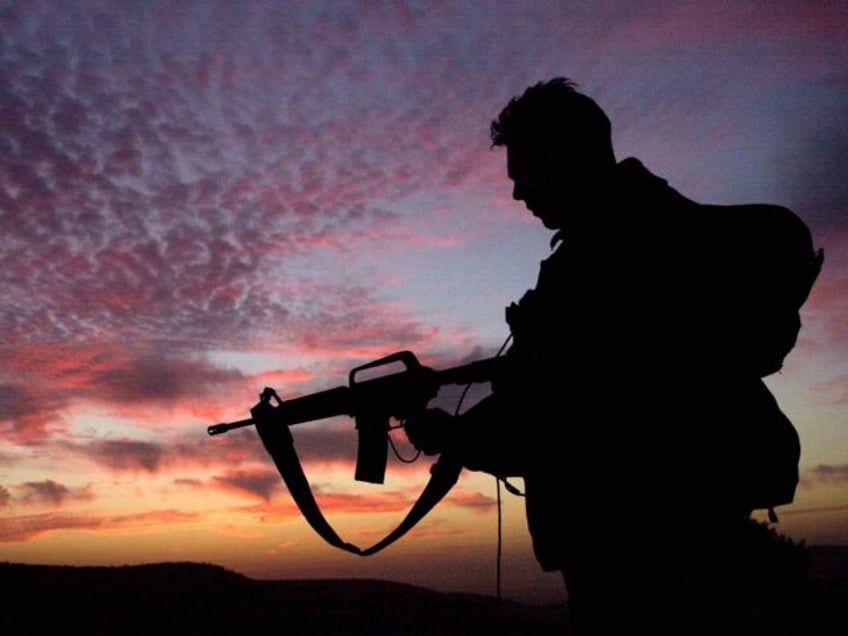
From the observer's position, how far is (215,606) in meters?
15.8

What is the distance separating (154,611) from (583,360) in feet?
48.4

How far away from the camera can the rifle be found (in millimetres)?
4676

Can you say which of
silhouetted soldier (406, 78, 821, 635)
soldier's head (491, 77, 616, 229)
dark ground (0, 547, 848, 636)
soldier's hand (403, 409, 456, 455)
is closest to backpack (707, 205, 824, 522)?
silhouetted soldier (406, 78, 821, 635)

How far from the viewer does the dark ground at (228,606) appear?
13805mm

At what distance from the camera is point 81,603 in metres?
14.8

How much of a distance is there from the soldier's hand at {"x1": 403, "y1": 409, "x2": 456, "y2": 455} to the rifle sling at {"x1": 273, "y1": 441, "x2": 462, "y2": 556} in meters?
0.13

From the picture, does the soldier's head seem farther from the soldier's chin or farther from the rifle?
the rifle

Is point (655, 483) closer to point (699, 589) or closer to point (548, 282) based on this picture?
point (699, 589)

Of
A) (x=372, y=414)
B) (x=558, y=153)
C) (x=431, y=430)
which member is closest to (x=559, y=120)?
(x=558, y=153)

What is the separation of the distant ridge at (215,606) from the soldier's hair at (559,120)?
33.9 feet

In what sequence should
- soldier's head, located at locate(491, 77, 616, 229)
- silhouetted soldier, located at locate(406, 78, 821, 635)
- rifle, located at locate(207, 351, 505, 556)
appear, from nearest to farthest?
silhouetted soldier, located at locate(406, 78, 821, 635) < soldier's head, located at locate(491, 77, 616, 229) < rifle, located at locate(207, 351, 505, 556)

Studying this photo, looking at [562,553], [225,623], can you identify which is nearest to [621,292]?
[562,553]

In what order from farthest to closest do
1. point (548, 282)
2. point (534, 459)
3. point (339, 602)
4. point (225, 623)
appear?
point (339, 602), point (225, 623), point (548, 282), point (534, 459)

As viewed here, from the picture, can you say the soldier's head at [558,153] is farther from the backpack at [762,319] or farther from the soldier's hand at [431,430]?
the soldier's hand at [431,430]
